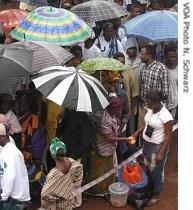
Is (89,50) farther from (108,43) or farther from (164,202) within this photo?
(164,202)

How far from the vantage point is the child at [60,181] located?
5070mm

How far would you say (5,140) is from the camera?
496 cm

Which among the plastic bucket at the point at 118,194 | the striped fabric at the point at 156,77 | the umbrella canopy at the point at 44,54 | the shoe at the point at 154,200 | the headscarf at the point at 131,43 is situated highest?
the umbrella canopy at the point at 44,54

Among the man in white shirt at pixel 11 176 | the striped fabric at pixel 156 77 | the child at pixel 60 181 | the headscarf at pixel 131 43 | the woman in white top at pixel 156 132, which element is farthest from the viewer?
the headscarf at pixel 131 43

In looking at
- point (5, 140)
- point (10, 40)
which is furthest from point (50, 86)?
point (10, 40)

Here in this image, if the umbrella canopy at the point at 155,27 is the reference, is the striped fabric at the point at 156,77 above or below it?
below

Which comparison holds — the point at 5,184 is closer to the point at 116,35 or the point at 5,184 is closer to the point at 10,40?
the point at 10,40

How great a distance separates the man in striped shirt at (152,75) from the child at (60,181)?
272 centimetres

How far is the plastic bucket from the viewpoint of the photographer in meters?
6.70

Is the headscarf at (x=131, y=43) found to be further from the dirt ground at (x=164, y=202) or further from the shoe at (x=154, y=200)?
the shoe at (x=154, y=200)

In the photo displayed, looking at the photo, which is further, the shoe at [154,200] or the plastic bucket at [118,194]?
the shoe at [154,200]

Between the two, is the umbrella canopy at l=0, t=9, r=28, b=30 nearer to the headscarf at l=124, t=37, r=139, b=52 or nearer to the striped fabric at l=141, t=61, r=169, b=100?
the headscarf at l=124, t=37, r=139, b=52

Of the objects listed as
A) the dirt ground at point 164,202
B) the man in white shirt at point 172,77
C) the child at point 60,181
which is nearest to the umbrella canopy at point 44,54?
the man in white shirt at point 172,77
